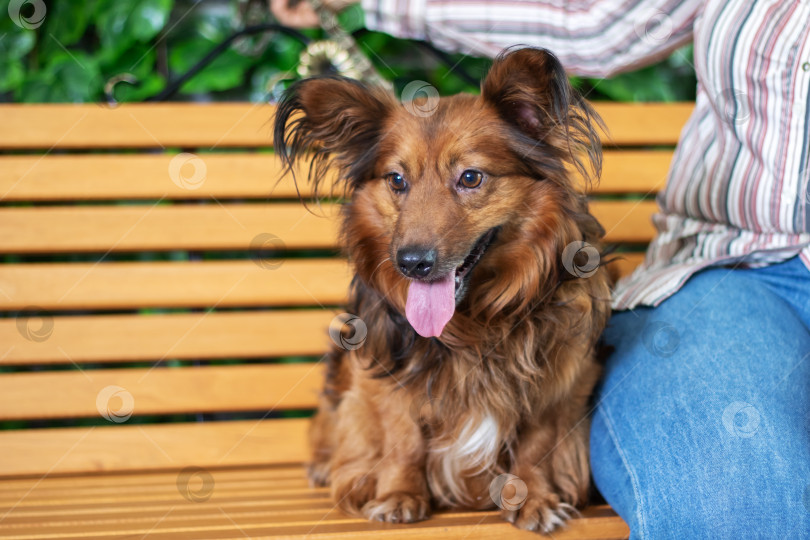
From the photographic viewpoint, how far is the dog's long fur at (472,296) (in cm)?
167

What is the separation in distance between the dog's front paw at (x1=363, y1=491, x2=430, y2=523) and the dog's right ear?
2.65 ft

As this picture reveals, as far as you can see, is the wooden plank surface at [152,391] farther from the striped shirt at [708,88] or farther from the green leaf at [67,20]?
the green leaf at [67,20]

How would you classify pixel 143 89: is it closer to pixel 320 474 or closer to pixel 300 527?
pixel 320 474

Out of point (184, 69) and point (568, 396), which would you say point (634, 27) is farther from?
point (184, 69)

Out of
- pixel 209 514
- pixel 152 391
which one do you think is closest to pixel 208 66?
pixel 152 391

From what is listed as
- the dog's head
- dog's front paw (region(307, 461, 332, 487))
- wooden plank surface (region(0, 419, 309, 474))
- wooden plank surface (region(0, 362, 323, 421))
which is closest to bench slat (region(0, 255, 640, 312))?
wooden plank surface (region(0, 362, 323, 421))

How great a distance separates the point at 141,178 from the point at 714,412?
2.01 meters

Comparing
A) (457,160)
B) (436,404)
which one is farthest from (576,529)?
(457,160)

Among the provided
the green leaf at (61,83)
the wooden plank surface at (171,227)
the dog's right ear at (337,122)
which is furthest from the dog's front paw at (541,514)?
the green leaf at (61,83)

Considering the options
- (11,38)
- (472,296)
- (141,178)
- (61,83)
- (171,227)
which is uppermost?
(11,38)

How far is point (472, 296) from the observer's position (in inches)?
69.1

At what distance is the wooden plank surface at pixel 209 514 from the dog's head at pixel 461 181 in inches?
18.9

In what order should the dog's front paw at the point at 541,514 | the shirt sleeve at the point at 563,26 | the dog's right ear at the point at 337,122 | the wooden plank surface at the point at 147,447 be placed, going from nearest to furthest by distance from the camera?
1. the dog's front paw at the point at 541,514
2. the dog's right ear at the point at 337,122
3. the shirt sleeve at the point at 563,26
4. the wooden plank surface at the point at 147,447

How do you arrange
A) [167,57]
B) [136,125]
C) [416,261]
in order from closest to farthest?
1. [416,261]
2. [136,125]
3. [167,57]
